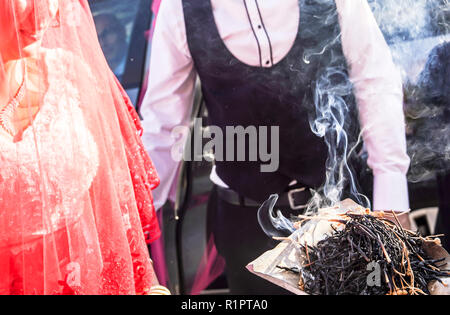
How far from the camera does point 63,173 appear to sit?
144 centimetres

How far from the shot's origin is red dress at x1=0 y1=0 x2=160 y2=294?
138 centimetres

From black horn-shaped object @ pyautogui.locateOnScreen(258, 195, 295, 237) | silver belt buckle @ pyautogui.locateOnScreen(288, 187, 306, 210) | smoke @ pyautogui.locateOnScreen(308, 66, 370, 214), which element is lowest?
black horn-shaped object @ pyautogui.locateOnScreen(258, 195, 295, 237)

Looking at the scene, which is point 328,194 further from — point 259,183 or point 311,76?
point 311,76

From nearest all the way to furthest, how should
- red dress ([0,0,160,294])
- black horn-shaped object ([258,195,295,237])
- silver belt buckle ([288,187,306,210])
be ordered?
red dress ([0,0,160,294]) < black horn-shaped object ([258,195,295,237]) < silver belt buckle ([288,187,306,210])

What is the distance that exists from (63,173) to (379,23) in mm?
1281

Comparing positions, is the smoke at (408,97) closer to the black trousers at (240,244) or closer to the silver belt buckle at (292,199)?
the silver belt buckle at (292,199)

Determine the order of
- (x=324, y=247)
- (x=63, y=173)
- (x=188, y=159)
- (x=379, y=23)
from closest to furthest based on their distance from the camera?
1. (x=324, y=247)
2. (x=63, y=173)
3. (x=379, y=23)
4. (x=188, y=159)

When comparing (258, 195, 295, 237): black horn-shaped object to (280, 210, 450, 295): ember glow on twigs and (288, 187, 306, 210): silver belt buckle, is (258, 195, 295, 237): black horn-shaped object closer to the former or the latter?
(288, 187, 306, 210): silver belt buckle

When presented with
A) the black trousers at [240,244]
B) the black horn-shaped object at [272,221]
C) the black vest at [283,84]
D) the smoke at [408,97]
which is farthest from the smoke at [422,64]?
the black trousers at [240,244]

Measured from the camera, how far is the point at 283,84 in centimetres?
196

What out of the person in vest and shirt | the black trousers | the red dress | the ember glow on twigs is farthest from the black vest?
the ember glow on twigs

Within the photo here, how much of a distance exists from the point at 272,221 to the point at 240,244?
0.32m

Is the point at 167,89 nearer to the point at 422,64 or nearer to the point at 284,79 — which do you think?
the point at 284,79
